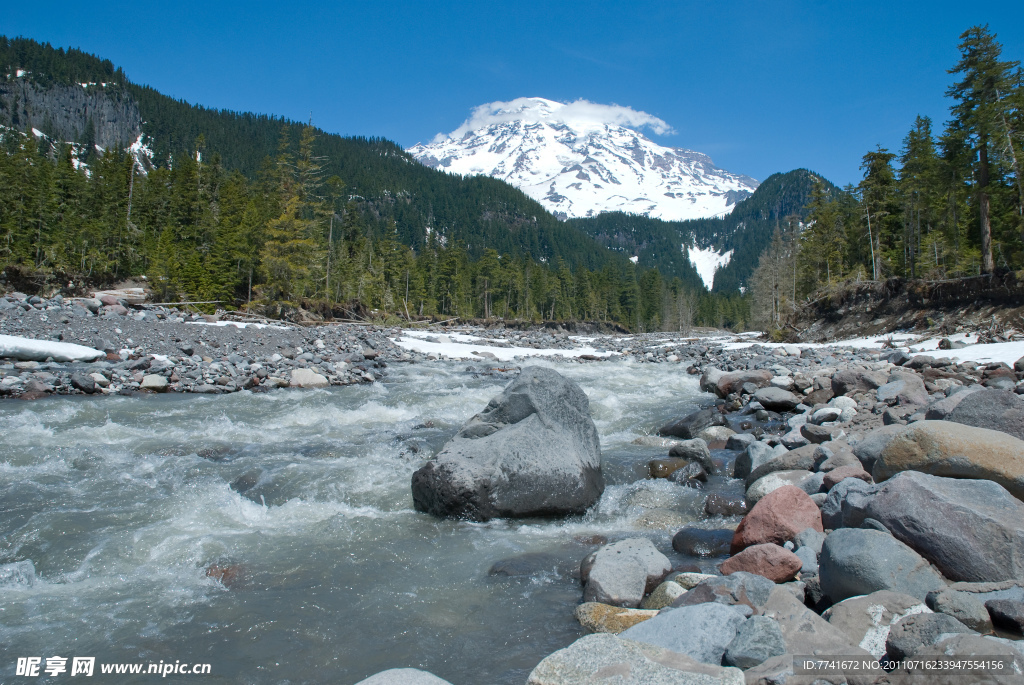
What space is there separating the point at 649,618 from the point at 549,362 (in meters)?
21.0

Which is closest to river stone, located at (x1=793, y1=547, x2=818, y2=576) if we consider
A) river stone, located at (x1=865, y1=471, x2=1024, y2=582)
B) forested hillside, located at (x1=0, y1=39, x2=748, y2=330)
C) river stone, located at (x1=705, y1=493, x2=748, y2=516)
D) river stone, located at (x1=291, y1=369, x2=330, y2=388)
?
river stone, located at (x1=865, y1=471, x2=1024, y2=582)

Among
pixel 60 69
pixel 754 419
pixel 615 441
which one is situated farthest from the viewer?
→ pixel 60 69

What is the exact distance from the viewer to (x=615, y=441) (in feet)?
33.2

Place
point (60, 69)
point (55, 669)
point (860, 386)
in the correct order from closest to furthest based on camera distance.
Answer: point (55, 669), point (860, 386), point (60, 69)

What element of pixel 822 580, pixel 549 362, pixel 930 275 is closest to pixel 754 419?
pixel 822 580

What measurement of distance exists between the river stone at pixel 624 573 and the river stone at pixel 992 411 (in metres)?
4.16

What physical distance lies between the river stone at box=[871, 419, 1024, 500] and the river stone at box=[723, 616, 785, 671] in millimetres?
3073

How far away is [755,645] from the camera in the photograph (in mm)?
3062

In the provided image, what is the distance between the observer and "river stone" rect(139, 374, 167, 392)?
13070 millimetres

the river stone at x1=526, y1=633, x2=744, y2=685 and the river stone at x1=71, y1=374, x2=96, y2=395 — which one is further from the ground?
the river stone at x1=71, y1=374, x2=96, y2=395

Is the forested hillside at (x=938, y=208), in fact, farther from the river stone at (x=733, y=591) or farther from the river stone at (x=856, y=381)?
the river stone at (x=733, y=591)

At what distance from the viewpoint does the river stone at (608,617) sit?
396 cm

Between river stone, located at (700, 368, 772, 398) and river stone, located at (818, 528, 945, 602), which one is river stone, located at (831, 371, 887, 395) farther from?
river stone, located at (818, 528, 945, 602)

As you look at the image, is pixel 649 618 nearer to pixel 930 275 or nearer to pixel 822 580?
pixel 822 580
